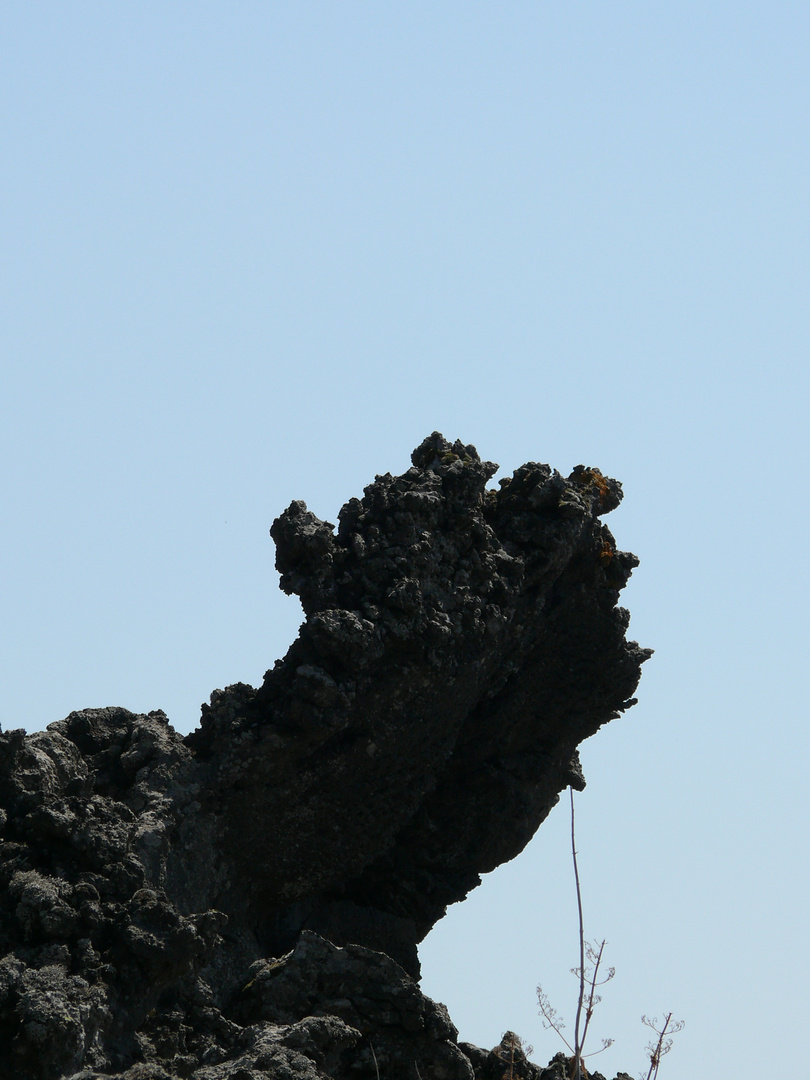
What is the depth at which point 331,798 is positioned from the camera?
16.9 m

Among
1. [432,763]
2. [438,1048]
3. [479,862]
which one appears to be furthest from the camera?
[479,862]

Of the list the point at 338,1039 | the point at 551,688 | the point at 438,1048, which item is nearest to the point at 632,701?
the point at 551,688

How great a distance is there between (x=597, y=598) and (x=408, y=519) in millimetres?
3109

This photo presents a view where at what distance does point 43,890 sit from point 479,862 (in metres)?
6.59

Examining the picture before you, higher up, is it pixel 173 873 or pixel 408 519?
pixel 408 519

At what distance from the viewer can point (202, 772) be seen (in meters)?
16.2

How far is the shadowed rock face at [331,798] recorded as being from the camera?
13.6 m

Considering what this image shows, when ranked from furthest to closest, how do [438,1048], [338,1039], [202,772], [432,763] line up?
[432,763]
[202,772]
[438,1048]
[338,1039]

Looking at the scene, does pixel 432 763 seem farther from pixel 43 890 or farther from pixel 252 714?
pixel 43 890

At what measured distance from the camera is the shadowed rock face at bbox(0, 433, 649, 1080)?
13648mm

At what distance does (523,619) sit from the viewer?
60.0ft

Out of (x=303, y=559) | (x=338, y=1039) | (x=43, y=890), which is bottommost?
(x=338, y=1039)

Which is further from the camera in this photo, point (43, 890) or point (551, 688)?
point (551, 688)

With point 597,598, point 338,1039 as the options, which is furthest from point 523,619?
point 338,1039
